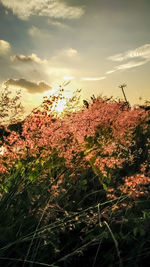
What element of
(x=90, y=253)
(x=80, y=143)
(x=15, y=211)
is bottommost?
(x=90, y=253)

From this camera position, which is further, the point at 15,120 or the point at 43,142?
the point at 15,120

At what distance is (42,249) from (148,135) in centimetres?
375

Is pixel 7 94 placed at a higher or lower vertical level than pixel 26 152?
higher

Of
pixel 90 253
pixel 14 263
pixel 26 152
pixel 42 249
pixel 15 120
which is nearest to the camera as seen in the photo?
pixel 14 263

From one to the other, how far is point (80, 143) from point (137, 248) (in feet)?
3.98

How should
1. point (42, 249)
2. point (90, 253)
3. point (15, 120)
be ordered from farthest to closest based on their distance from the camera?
point (15, 120), point (90, 253), point (42, 249)

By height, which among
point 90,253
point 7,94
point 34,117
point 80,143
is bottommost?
point 90,253

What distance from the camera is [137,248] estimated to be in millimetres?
1781

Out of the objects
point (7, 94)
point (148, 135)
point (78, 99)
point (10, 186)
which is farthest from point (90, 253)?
point (148, 135)

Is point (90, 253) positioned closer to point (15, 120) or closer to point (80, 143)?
point (80, 143)

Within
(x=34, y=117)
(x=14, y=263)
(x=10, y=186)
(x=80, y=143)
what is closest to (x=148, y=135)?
(x=80, y=143)

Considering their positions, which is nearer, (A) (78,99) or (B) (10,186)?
(B) (10,186)

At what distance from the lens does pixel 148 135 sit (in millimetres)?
4996

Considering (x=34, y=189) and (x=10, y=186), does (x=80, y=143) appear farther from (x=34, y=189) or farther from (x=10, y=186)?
(x=10, y=186)
